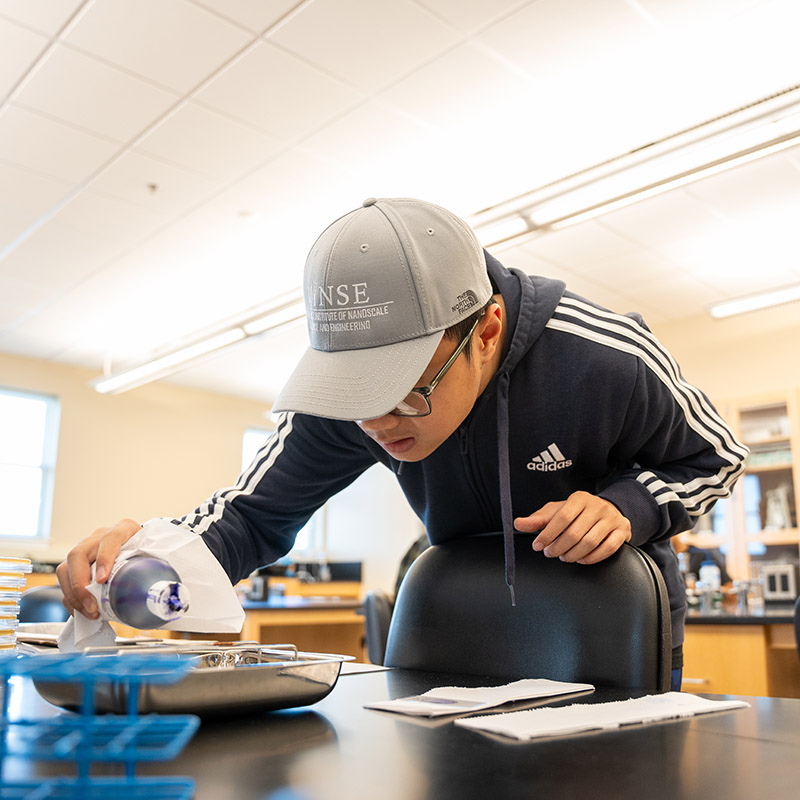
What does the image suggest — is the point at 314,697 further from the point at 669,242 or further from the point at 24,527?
the point at 24,527

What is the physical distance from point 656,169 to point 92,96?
2292 mm

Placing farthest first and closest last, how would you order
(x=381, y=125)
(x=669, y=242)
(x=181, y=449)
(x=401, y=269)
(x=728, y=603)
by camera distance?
(x=181, y=449), (x=728, y=603), (x=669, y=242), (x=381, y=125), (x=401, y=269)

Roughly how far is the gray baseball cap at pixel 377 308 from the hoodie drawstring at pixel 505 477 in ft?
0.62

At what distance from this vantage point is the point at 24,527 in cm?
703

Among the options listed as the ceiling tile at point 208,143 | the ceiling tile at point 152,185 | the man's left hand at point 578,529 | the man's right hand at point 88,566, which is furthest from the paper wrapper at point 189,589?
the ceiling tile at point 152,185

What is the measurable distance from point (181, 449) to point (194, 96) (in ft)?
16.9

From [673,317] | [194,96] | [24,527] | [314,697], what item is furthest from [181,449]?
[314,697]

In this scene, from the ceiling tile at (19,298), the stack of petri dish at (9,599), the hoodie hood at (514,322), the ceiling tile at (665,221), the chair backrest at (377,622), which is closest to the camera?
the stack of petri dish at (9,599)

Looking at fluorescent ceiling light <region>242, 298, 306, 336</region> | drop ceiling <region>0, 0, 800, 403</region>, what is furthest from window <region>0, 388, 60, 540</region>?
fluorescent ceiling light <region>242, 298, 306, 336</region>

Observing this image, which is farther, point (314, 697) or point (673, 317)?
point (673, 317)

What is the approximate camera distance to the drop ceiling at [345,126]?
2945mm

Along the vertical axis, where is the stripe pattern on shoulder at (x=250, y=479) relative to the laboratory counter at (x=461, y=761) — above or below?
above

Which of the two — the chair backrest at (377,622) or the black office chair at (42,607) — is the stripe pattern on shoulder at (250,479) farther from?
the chair backrest at (377,622)

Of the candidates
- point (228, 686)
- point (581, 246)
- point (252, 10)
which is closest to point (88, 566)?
point (228, 686)
